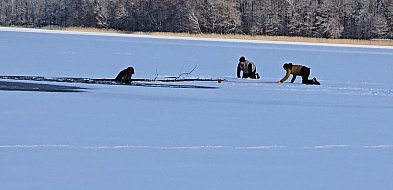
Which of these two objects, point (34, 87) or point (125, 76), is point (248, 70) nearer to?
point (125, 76)

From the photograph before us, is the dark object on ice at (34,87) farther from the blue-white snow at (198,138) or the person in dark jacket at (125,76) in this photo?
the person in dark jacket at (125,76)

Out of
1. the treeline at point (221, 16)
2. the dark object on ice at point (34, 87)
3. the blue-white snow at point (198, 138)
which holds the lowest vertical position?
the blue-white snow at point (198, 138)

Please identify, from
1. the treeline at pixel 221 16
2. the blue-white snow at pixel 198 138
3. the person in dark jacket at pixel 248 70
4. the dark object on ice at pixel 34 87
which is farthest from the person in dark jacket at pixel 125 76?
the treeline at pixel 221 16

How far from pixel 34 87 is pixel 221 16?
164 feet

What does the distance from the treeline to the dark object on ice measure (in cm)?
4705

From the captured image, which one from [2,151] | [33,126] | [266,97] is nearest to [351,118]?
[266,97]

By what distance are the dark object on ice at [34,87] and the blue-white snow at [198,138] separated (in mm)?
439

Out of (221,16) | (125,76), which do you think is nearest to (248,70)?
(125,76)

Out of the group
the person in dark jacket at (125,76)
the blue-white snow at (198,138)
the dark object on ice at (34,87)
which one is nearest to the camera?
the blue-white snow at (198,138)

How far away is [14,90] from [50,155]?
243 inches

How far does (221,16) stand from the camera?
63688mm

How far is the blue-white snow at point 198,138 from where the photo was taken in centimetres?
709

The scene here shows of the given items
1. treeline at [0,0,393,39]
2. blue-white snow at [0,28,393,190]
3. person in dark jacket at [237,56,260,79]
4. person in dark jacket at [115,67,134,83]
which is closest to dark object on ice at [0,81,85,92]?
blue-white snow at [0,28,393,190]

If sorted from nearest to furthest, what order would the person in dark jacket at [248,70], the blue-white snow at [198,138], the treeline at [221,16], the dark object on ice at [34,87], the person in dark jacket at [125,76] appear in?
the blue-white snow at [198,138]
the dark object on ice at [34,87]
the person in dark jacket at [125,76]
the person in dark jacket at [248,70]
the treeline at [221,16]
